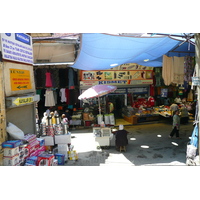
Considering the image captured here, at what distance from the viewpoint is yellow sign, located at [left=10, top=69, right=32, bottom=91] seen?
4.84m

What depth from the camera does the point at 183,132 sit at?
31.1ft

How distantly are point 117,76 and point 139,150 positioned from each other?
20.2 feet

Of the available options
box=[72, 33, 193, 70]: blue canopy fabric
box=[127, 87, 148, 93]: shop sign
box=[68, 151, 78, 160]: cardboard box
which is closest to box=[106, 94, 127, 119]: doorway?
box=[127, 87, 148, 93]: shop sign

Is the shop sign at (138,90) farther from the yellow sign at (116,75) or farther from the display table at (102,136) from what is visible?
the display table at (102,136)

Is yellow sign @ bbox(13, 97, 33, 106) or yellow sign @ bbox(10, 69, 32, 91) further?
yellow sign @ bbox(10, 69, 32, 91)

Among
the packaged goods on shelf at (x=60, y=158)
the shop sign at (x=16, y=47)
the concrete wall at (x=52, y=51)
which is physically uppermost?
the concrete wall at (x=52, y=51)

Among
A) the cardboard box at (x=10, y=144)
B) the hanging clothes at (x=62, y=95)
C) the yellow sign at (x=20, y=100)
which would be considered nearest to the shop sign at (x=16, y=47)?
the yellow sign at (x=20, y=100)

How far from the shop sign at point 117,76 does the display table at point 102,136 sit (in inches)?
200

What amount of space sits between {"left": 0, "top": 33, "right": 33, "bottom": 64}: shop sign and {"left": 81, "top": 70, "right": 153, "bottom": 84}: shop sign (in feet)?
20.5

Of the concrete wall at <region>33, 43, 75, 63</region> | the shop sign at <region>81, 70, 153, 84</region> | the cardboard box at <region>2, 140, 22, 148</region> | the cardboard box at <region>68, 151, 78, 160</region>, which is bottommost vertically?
the cardboard box at <region>68, 151, 78, 160</region>

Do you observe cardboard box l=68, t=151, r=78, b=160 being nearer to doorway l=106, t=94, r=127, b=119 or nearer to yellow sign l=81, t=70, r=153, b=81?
yellow sign l=81, t=70, r=153, b=81

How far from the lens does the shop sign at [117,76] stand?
12.0m

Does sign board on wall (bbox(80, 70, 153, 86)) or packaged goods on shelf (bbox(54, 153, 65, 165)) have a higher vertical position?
sign board on wall (bbox(80, 70, 153, 86))

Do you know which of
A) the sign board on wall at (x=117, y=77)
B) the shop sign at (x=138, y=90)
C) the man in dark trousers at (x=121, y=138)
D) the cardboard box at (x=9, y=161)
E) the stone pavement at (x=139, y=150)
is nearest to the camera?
the cardboard box at (x=9, y=161)
